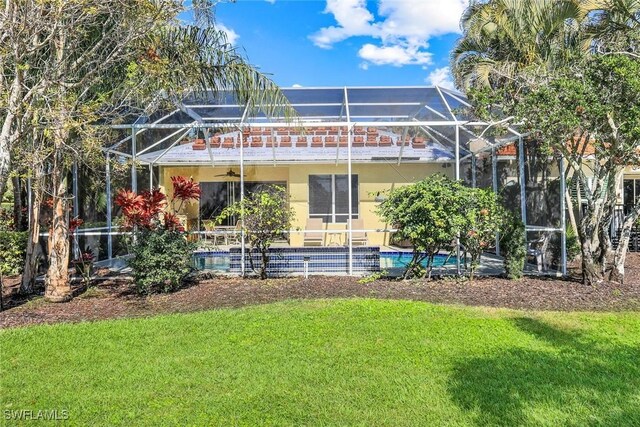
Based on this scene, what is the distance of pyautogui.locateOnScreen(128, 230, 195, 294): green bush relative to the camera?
8023mm

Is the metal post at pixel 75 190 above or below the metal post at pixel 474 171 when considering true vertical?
below

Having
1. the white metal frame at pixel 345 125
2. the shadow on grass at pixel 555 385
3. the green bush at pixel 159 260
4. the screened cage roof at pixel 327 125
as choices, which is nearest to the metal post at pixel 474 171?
the white metal frame at pixel 345 125

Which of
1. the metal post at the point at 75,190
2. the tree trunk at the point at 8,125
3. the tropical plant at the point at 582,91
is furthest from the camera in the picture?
the metal post at the point at 75,190

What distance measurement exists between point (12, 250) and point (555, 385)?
10353 millimetres

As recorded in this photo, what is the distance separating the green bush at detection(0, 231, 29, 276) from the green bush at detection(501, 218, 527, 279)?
1002cm

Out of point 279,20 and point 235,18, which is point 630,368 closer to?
point 235,18

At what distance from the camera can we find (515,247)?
30.2 ft

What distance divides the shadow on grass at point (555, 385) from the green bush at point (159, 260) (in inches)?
215

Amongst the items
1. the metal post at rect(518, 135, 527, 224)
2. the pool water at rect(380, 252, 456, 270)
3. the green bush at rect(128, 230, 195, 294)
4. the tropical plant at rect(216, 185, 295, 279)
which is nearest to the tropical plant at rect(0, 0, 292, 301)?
the green bush at rect(128, 230, 195, 294)

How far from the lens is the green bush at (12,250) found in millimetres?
9602

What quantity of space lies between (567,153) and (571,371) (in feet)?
17.1

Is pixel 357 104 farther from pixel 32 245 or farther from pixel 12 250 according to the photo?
pixel 12 250

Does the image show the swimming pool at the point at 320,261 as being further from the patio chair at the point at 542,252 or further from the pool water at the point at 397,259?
the patio chair at the point at 542,252

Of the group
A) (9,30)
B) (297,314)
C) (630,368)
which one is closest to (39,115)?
(9,30)
